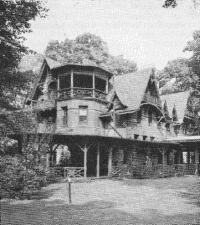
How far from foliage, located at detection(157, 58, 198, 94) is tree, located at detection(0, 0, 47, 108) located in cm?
3107

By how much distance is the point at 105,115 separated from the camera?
2697 centimetres

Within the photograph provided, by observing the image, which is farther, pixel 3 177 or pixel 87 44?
pixel 87 44

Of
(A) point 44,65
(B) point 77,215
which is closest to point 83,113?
(A) point 44,65

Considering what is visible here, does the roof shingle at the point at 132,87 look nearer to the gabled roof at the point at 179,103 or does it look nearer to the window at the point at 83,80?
the window at the point at 83,80

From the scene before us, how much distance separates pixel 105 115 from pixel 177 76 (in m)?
23.3

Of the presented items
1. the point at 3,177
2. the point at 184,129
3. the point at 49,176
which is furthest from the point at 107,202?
the point at 184,129

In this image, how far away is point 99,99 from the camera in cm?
2694

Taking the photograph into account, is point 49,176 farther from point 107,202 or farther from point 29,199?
point 107,202

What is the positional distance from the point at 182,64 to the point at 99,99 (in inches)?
940

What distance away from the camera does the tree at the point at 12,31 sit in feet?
34.4

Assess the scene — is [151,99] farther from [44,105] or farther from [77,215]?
[77,215]

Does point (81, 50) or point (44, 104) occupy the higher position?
point (81, 50)

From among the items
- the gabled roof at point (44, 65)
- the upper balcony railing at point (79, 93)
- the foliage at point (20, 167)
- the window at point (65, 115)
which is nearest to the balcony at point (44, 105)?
the gabled roof at point (44, 65)

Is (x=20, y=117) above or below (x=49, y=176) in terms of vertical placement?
above
